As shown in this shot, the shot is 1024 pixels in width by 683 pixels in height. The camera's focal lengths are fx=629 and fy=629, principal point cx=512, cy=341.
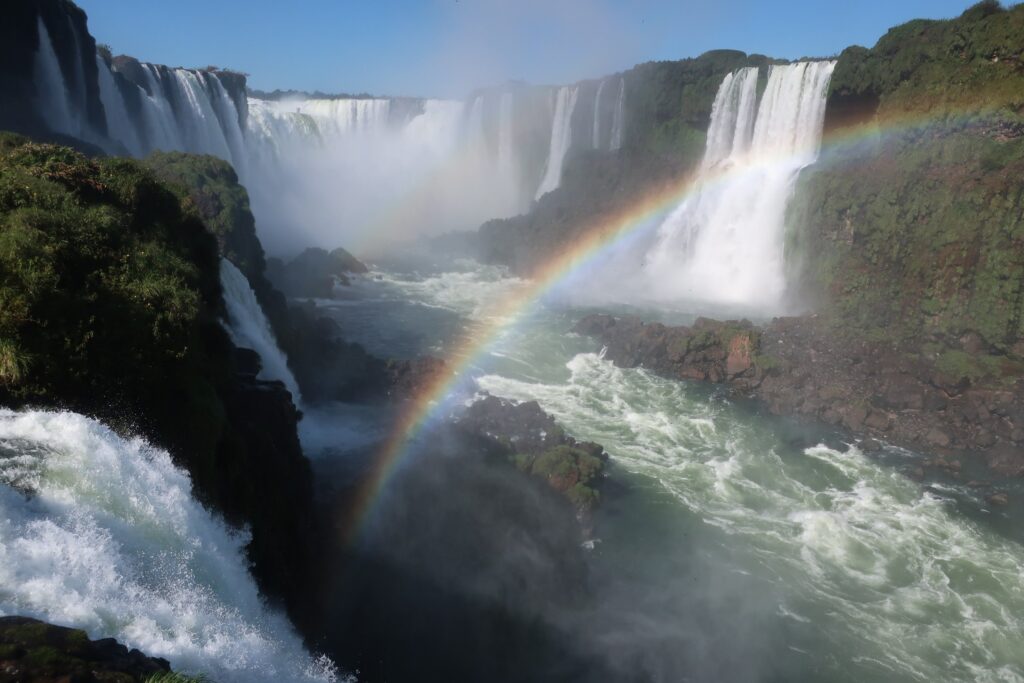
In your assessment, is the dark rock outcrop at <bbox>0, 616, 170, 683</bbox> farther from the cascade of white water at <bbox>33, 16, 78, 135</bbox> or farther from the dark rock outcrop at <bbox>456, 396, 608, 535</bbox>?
the cascade of white water at <bbox>33, 16, 78, 135</bbox>

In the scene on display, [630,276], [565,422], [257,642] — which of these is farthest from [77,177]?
[630,276]

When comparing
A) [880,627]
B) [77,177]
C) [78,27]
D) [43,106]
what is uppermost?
[78,27]

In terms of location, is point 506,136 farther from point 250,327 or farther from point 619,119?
point 250,327

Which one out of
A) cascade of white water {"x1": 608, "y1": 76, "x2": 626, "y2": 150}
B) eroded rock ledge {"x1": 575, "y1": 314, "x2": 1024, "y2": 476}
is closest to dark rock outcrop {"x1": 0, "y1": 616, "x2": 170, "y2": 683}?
eroded rock ledge {"x1": 575, "y1": 314, "x2": 1024, "y2": 476}

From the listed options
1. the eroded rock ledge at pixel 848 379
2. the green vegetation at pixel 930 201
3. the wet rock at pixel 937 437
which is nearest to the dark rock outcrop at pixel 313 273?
the eroded rock ledge at pixel 848 379

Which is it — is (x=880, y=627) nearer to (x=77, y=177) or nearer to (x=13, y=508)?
(x=13, y=508)

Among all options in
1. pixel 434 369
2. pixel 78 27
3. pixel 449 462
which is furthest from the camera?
pixel 78 27

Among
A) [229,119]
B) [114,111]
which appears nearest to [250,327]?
[114,111]
